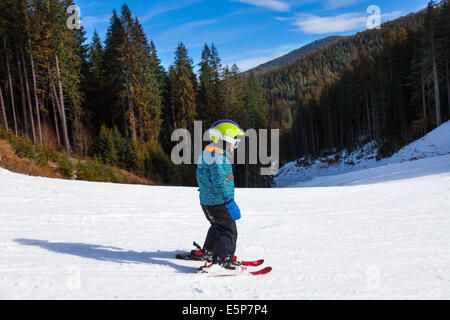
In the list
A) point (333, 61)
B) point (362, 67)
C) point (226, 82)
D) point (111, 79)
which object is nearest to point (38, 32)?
point (111, 79)

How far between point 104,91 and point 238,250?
35652 mm

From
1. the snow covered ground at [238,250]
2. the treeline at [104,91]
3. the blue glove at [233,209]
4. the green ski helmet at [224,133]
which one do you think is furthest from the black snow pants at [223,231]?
the treeline at [104,91]

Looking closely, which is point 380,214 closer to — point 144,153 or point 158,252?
point 158,252

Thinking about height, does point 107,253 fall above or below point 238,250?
above

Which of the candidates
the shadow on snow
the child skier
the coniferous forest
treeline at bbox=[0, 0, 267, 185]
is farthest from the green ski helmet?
treeline at bbox=[0, 0, 267, 185]

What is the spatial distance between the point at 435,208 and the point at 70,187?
11.3 meters

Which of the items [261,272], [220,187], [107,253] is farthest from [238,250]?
[107,253]

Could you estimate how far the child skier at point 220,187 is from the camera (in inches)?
136

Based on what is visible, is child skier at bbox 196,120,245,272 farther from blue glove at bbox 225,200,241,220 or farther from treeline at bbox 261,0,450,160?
treeline at bbox 261,0,450,160

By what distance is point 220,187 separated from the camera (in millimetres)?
3449

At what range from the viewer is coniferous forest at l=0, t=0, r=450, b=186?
2625 centimetres

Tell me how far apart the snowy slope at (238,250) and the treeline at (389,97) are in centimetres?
2967

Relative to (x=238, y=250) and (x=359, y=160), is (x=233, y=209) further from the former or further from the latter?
(x=359, y=160)

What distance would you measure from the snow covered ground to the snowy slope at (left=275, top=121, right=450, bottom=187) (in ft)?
47.4
